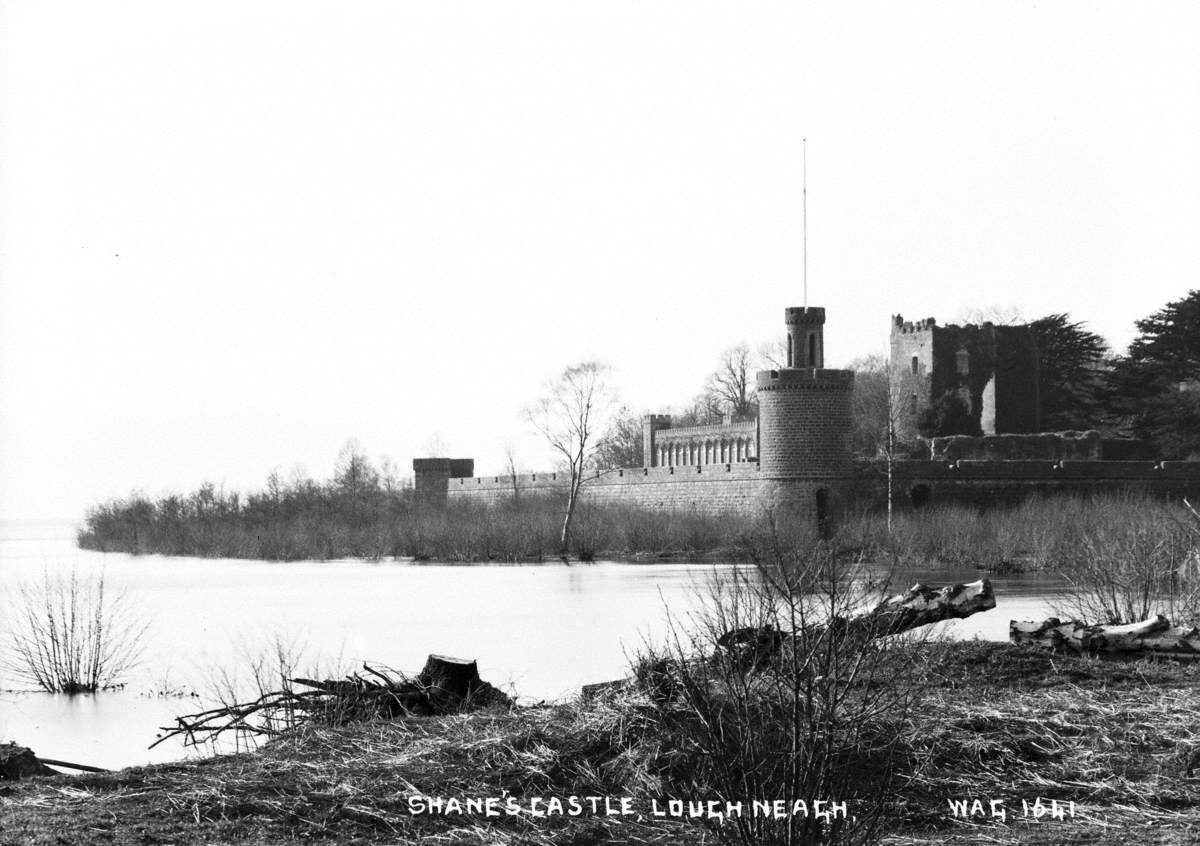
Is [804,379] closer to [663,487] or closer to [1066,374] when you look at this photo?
[663,487]

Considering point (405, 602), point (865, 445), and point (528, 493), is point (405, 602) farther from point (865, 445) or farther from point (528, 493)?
point (865, 445)

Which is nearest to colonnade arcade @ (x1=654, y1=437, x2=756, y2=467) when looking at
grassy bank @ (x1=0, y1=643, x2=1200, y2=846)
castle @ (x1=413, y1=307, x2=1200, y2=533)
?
castle @ (x1=413, y1=307, x2=1200, y2=533)

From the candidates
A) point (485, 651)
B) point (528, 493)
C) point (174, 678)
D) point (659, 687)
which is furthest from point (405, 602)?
point (528, 493)

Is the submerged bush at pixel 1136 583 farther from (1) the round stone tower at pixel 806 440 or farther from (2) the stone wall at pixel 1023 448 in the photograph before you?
(2) the stone wall at pixel 1023 448

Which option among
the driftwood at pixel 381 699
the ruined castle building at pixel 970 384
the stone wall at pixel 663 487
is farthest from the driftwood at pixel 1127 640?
the ruined castle building at pixel 970 384

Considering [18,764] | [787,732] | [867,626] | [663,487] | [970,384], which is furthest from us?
[970,384]

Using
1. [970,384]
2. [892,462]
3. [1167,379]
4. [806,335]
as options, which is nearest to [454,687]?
[892,462]
